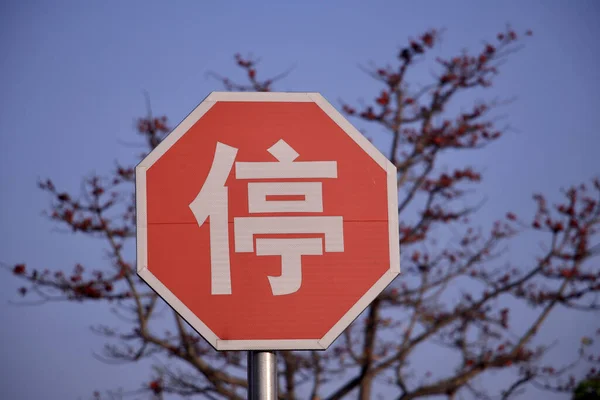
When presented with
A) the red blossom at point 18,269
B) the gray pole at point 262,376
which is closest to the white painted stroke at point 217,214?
the gray pole at point 262,376

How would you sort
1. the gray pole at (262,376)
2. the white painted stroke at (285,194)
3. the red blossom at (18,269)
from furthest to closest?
the red blossom at (18,269) → the white painted stroke at (285,194) → the gray pole at (262,376)

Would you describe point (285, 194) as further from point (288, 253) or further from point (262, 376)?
point (262, 376)

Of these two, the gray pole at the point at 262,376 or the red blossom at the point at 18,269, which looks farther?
the red blossom at the point at 18,269

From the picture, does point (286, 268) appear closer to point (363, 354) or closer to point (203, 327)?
point (203, 327)

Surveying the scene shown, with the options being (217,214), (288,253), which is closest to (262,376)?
(288,253)

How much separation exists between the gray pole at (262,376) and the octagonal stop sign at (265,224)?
0.03 metres

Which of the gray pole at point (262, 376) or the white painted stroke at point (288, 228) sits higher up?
the white painted stroke at point (288, 228)

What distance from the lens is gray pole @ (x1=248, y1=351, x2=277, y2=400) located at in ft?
6.07

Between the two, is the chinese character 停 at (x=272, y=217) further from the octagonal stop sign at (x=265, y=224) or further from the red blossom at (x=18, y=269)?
the red blossom at (x=18, y=269)

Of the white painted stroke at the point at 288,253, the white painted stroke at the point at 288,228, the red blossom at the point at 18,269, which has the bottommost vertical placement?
the white painted stroke at the point at 288,253

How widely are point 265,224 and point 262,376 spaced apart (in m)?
0.39

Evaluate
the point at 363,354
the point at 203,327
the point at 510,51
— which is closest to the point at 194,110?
the point at 203,327

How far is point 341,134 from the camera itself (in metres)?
2.05

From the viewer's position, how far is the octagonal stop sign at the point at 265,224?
1894mm
